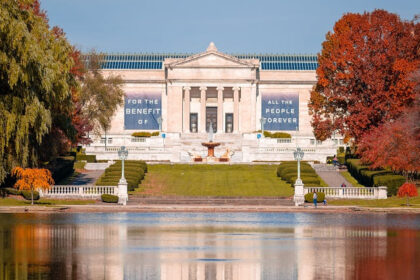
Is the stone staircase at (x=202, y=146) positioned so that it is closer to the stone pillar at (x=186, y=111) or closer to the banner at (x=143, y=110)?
the stone pillar at (x=186, y=111)

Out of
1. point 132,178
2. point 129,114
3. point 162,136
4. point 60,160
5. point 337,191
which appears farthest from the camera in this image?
point 129,114

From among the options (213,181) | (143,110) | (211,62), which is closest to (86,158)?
(213,181)

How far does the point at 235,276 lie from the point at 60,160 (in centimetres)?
5659

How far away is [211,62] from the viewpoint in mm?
127688

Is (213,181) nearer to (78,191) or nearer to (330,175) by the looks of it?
(330,175)

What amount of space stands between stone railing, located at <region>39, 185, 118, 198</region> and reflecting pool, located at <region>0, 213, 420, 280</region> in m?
15.3

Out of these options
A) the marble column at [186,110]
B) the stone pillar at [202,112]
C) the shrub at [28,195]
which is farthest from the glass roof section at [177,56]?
the shrub at [28,195]

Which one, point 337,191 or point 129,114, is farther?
point 129,114

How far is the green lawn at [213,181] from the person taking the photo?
69688mm

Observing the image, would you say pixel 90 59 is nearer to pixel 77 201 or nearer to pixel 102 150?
pixel 102 150

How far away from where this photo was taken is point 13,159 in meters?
55.3

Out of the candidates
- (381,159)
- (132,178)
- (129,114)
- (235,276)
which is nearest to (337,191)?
(381,159)

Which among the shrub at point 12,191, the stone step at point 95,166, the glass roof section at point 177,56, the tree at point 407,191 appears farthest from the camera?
the glass roof section at point 177,56

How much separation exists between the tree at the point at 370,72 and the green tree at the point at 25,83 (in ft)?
98.7
